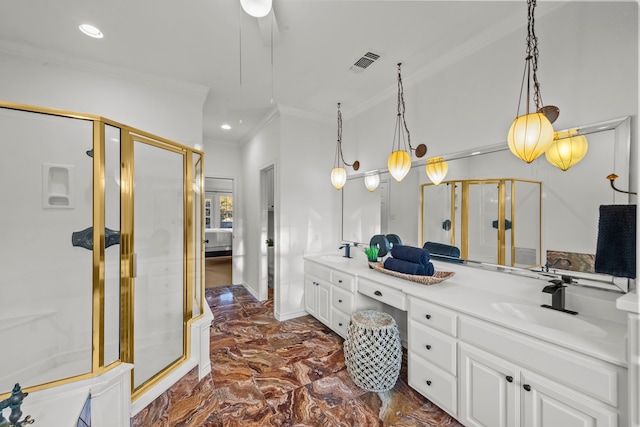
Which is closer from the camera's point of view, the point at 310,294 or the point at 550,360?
the point at 550,360

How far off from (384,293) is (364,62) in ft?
6.93

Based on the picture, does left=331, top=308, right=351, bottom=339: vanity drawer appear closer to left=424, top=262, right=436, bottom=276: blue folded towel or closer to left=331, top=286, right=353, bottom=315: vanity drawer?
left=331, top=286, right=353, bottom=315: vanity drawer

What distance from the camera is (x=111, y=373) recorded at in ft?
4.57

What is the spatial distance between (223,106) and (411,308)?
326 cm

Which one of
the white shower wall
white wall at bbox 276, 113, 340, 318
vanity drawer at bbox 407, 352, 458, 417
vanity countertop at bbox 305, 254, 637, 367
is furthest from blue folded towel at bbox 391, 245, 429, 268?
the white shower wall

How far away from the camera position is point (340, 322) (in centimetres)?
273

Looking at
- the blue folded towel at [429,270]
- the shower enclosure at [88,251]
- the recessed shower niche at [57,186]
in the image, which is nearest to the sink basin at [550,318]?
the blue folded towel at [429,270]

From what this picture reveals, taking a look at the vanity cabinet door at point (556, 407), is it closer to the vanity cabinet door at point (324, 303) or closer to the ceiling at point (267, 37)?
the vanity cabinet door at point (324, 303)

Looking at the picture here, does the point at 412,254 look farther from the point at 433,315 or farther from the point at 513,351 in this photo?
the point at 513,351

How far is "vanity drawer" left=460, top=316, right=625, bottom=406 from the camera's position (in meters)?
1.07

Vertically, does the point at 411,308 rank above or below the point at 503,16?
below

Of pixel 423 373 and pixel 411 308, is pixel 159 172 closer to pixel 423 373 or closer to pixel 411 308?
pixel 411 308

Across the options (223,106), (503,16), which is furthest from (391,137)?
(223,106)

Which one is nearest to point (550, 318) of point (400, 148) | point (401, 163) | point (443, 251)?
point (443, 251)
